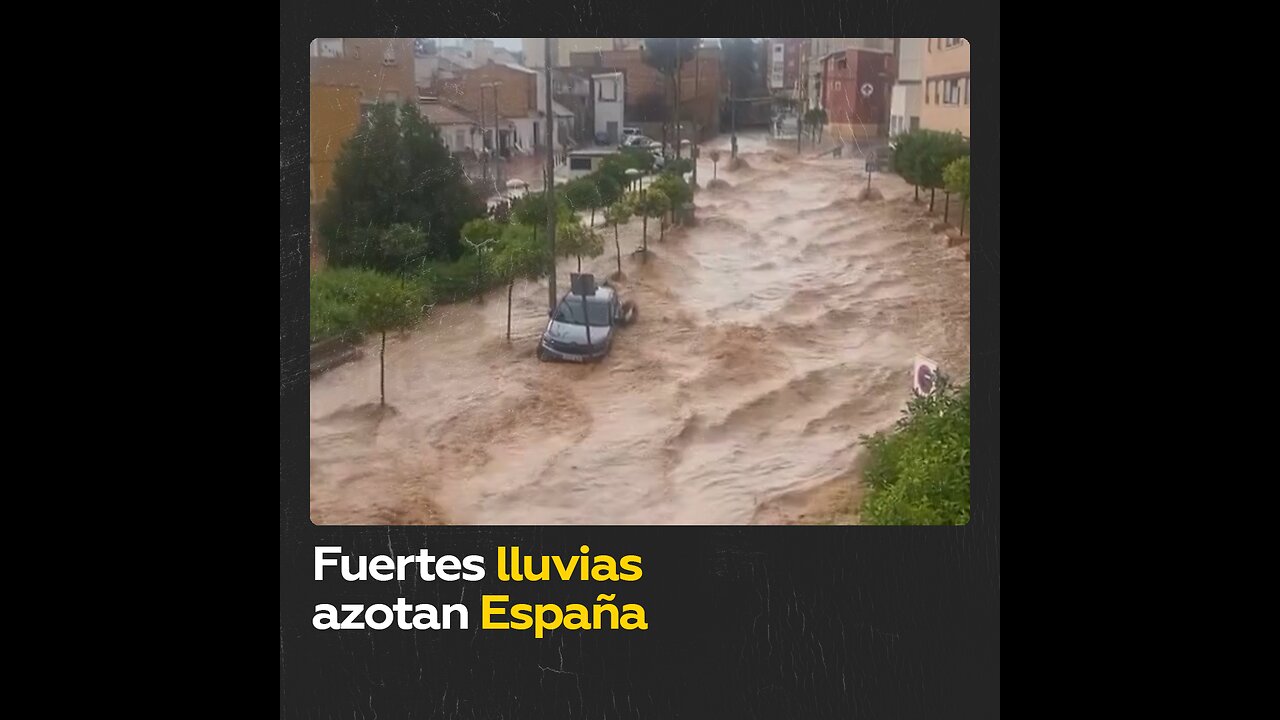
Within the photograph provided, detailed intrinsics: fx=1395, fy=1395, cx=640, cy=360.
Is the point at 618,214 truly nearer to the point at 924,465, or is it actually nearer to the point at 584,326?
the point at 584,326

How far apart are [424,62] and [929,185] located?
2.00 m

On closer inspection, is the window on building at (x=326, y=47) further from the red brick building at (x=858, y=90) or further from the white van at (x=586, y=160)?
the red brick building at (x=858, y=90)

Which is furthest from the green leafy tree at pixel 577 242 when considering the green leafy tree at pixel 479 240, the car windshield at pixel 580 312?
the green leafy tree at pixel 479 240

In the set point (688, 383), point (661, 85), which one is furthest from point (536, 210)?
point (688, 383)

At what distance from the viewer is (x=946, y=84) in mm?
5320

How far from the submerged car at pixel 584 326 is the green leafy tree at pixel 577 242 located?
0.15 m

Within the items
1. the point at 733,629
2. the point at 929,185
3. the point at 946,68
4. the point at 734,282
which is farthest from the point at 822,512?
the point at 946,68

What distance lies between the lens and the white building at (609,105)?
5367mm

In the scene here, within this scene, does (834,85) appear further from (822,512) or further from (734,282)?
(822,512)

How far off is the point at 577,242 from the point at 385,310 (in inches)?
31.6

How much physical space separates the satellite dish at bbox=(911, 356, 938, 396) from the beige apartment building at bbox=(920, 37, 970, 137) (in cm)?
88

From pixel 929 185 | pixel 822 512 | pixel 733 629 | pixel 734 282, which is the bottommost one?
pixel 733 629

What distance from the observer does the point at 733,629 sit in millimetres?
5297

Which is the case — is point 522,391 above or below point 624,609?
above
